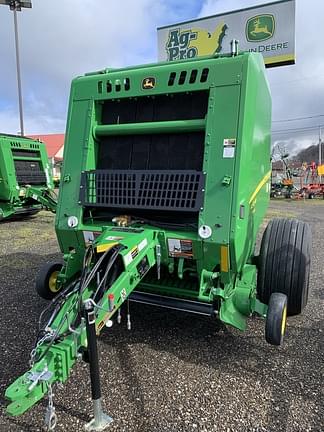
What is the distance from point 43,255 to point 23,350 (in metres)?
3.67

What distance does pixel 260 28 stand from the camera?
16500mm

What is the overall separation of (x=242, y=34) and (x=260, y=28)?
32.3 inches

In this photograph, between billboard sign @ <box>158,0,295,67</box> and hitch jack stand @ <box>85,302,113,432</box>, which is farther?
billboard sign @ <box>158,0,295,67</box>

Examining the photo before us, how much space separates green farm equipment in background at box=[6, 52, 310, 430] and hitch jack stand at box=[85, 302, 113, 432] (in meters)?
0.28

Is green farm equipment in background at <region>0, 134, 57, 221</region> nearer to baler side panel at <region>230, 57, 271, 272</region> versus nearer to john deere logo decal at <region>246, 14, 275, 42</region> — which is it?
baler side panel at <region>230, 57, 271, 272</region>

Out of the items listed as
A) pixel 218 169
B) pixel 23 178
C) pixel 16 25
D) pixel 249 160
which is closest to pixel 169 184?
pixel 218 169

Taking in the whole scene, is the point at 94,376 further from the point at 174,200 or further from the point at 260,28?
the point at 260,28

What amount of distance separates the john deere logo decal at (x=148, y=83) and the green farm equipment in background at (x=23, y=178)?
7.59 m

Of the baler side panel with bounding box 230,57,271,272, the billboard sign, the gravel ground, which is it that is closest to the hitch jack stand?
the gravel ground

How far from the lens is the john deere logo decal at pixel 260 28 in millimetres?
16281

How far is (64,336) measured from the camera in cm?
226

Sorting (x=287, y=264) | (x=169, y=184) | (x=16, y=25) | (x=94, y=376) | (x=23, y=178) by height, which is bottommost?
(x=94, y=376)

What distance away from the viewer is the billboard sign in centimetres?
1605

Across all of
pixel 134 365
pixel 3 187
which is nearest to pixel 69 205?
pixel 134 365
